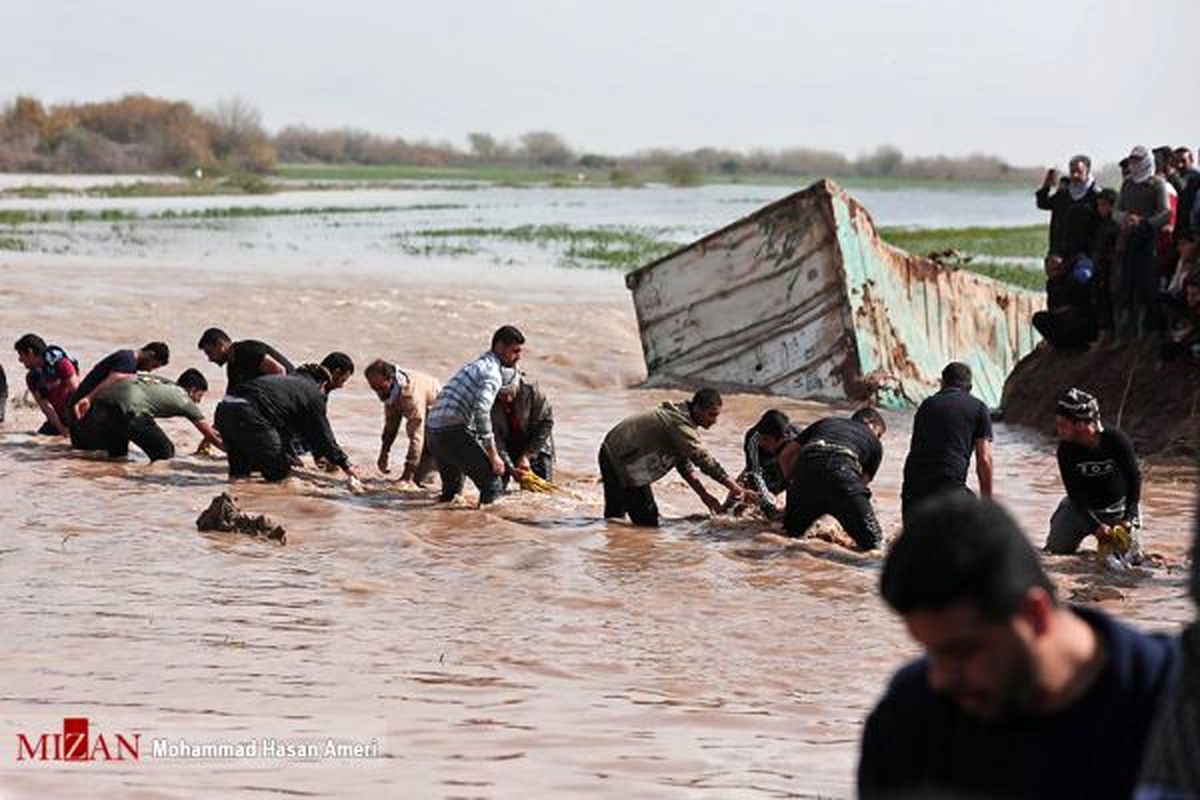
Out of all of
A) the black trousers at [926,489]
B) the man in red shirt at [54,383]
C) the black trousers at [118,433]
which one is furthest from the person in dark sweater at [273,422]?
the black trousers at [926,489]

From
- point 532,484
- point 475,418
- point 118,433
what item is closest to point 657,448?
point 475,418

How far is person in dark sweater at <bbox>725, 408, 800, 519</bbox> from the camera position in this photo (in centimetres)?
1061

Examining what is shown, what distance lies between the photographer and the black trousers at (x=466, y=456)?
11.4 meters

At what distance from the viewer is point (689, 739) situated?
21.4 ft

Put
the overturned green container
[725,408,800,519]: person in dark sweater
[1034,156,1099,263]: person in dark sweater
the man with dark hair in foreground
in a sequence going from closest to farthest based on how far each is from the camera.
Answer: the man with dark hair in foreground, [725,408,800,519]: person in dark sweater, [1034,156,1099,263]: person in dark sweater, the overturned green container

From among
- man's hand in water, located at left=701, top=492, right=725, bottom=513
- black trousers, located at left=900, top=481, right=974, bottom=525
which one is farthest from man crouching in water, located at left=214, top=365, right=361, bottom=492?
black trousers, located at left=900, top=481, right=974, bottom=525

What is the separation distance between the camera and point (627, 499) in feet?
37.0

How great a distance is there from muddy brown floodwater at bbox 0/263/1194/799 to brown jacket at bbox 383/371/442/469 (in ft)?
1.38

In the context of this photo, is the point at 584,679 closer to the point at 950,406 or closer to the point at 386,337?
the point at 950,406

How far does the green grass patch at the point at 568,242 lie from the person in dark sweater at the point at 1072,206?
2091cm

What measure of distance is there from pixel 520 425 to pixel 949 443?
3150 mm

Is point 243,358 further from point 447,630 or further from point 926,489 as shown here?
point 926,489

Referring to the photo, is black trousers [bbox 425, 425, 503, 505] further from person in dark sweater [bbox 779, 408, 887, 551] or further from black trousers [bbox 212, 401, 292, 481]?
person in dark sweater [bbox 779, 408, 887, 551]

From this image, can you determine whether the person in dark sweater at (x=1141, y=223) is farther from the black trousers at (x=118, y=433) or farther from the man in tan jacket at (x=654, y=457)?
the black trousers at (x=118, y=433)
